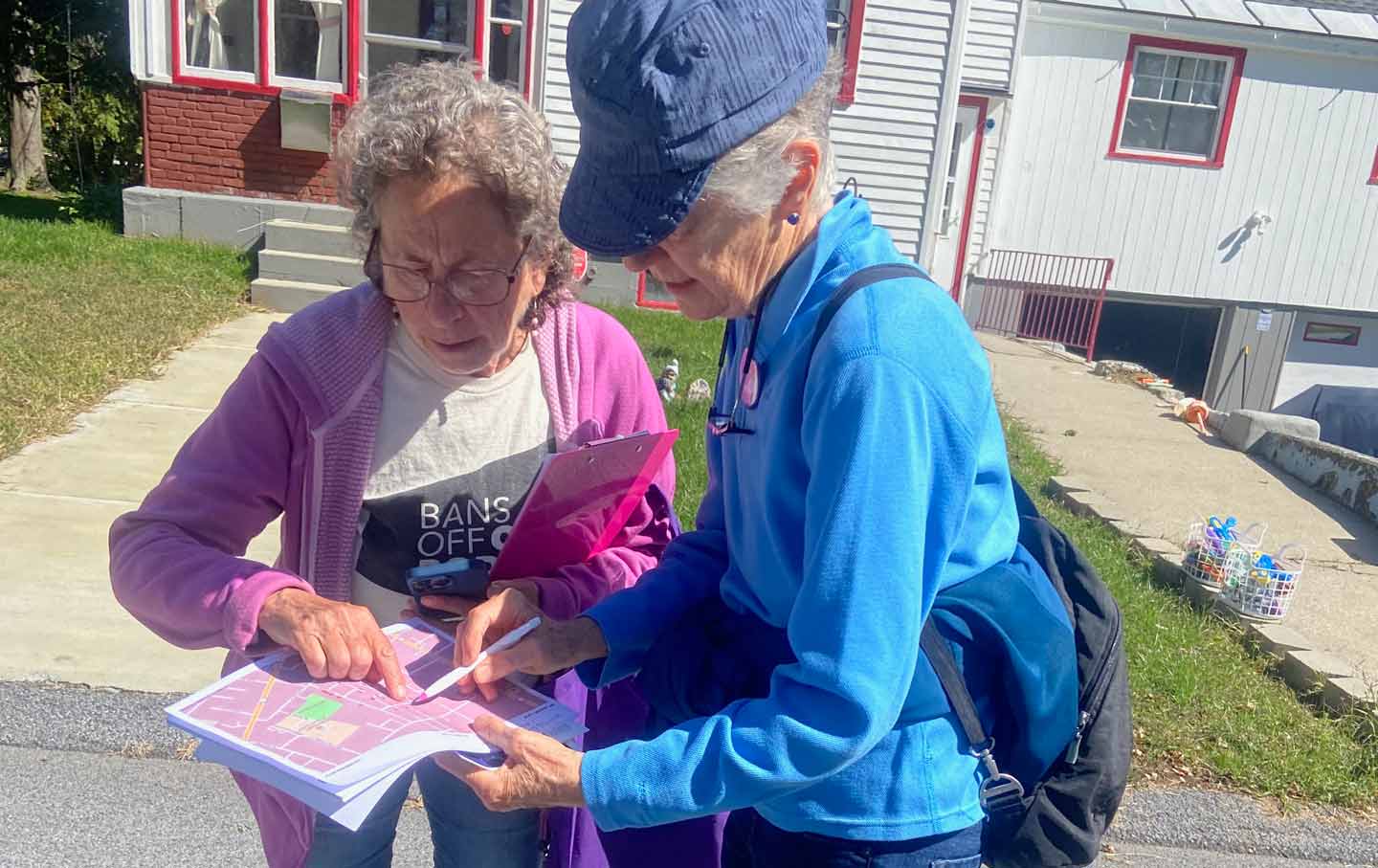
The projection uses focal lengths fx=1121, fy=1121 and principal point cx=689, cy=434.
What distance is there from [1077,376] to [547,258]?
1099 cm

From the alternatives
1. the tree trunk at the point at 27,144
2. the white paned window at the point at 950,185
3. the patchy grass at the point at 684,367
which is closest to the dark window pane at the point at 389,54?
the patchy grass at the point at 684,367

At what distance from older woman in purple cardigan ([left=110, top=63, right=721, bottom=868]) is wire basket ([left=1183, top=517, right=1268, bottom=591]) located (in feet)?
12.2

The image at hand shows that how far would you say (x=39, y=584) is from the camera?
13.0 ft

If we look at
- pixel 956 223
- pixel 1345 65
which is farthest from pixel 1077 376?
pixel 1345 65

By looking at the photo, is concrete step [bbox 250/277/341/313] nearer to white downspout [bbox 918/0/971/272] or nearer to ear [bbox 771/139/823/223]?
white downspout [bbox 918/0/971/272]

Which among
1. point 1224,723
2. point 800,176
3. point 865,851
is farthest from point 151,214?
point 865,851

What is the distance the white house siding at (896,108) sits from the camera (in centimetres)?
1128

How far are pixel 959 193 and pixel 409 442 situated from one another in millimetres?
13367

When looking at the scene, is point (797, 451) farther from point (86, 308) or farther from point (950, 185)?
point (950, 185)

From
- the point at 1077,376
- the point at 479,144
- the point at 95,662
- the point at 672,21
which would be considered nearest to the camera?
the point at 672,21

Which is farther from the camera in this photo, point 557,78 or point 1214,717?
point 557,78

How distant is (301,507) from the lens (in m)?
1.80

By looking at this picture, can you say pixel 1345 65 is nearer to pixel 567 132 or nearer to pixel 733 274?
pixel 567 132

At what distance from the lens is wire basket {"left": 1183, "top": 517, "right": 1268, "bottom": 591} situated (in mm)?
4828
